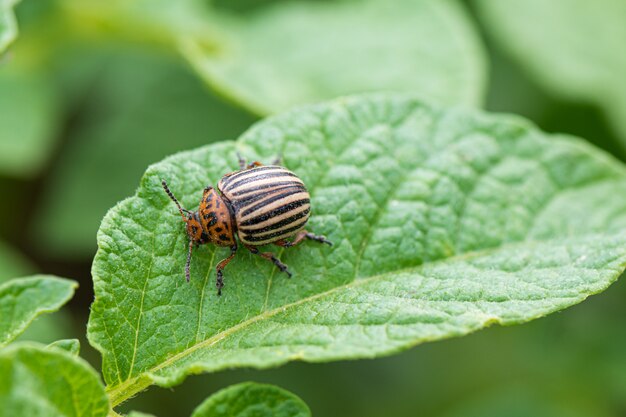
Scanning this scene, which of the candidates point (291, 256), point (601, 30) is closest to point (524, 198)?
point (291, 256)

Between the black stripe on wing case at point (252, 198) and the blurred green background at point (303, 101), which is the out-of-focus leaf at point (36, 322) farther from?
the black stripe on wing case at point (252, 198)

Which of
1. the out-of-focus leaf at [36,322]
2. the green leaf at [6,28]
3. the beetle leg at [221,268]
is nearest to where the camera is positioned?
the beetle leg at [221,268]

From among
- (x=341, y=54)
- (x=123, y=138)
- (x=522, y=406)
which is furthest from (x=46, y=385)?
(x=123, y=138)

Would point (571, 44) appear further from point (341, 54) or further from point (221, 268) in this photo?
point (221, 268)

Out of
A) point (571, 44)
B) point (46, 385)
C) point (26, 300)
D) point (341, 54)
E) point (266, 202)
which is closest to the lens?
point (46, 385)

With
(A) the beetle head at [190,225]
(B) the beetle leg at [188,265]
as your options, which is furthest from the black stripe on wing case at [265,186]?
(B) the beetle leg at [188,265]

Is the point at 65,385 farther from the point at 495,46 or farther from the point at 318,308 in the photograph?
the point at 495,46

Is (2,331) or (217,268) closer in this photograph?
(2,331)
